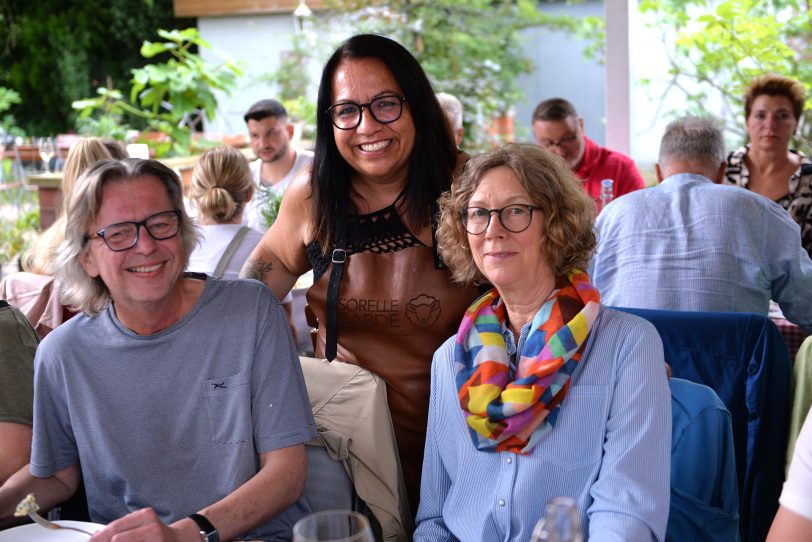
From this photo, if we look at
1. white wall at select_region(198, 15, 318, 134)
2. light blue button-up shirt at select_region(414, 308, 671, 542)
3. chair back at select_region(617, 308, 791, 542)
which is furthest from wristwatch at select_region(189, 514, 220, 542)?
white wall at select_region(198, 15, 318, 134)

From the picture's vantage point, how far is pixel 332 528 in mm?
994

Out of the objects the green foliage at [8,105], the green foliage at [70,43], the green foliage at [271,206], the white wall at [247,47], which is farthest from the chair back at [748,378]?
the green foliage at [8,105]

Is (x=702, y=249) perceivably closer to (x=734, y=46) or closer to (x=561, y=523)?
(x=561, y=523)

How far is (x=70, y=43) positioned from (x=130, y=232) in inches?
594

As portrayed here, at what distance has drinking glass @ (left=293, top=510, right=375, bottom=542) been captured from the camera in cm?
99

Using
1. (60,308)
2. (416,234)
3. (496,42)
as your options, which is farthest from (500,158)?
(496,42)

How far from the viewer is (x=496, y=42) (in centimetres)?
988

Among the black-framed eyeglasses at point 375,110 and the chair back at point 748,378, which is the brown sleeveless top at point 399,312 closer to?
the black-framed eyeglasses at point 375,110

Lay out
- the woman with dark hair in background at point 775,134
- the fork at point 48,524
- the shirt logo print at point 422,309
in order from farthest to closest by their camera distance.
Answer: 1. the woman with dark hair in background at point 775,134
2. the shirt logo print at point 422,309
3. the fork at point 48,524

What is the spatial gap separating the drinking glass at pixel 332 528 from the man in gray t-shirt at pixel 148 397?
2.53 ft

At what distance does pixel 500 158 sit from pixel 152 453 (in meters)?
0.99

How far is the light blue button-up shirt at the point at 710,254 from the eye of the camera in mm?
2771

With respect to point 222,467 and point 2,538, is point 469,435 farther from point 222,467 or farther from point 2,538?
point 2,538

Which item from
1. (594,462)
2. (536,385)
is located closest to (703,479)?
(594,462)
